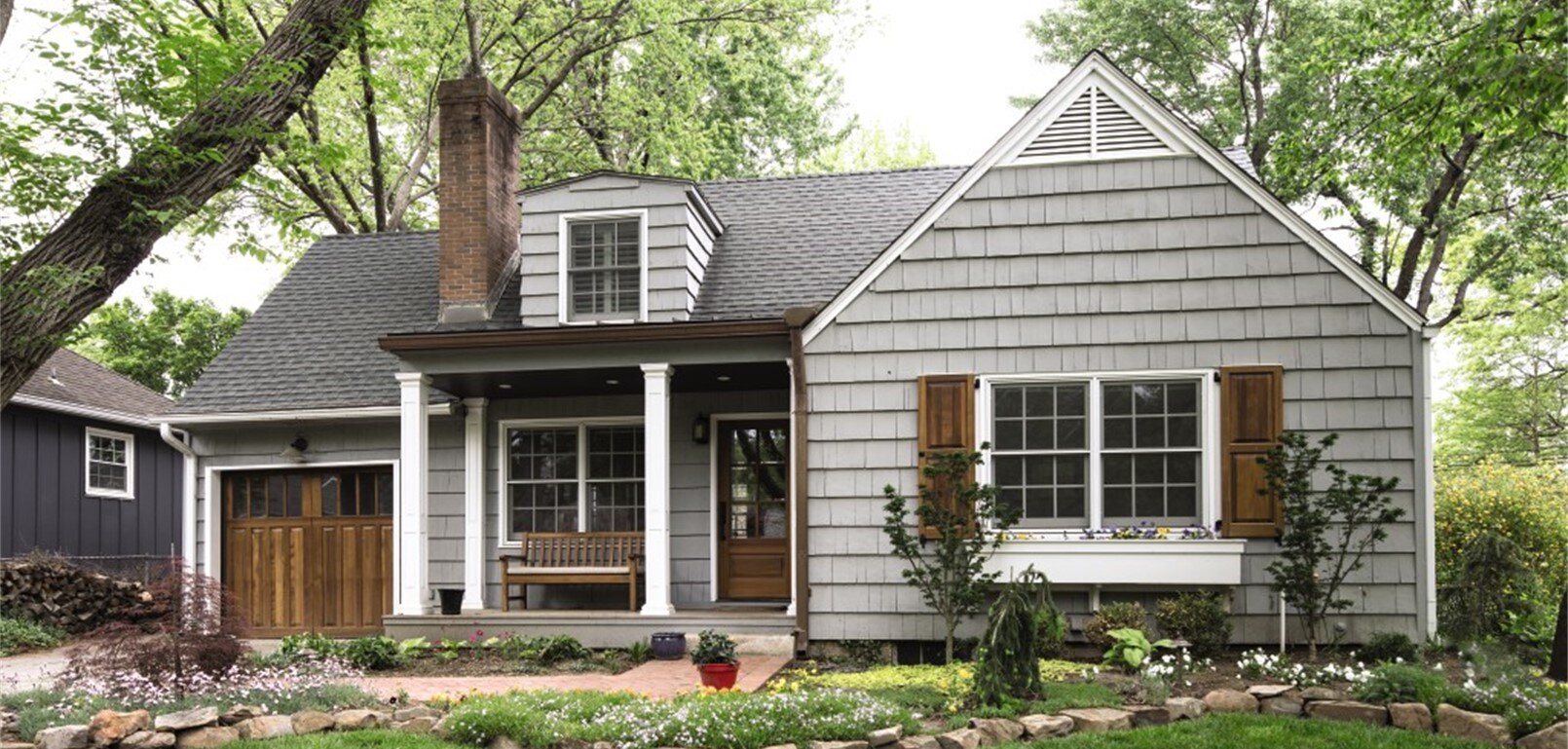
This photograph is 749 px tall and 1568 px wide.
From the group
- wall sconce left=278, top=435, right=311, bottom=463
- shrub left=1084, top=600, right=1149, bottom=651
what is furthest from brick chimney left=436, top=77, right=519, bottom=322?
shrub left=1084, top=600, right=1149, bottom=651

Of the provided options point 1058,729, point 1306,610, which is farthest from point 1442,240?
point 1058,729

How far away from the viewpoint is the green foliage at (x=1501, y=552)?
1047 centimetres

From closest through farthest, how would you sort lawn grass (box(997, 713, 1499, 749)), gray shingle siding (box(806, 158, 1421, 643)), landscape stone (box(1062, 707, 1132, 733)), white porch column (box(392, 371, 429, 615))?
lawn grass (box(997, 713, 1499, 749))
landscape stone (box(1062, 707, 1132, 733))
gray shingle siding (box(806, 158, 1421, 643))
white porch column (box(392, 371, 429, 615))

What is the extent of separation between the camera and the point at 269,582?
45.1 ft

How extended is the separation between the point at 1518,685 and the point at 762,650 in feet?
18.5

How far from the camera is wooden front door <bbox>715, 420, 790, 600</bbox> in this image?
41.6 feet

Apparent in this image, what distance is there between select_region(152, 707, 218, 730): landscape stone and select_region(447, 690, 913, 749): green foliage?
1412mm

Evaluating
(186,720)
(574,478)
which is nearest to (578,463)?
(574,478)

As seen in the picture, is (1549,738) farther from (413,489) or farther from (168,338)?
(168,338)

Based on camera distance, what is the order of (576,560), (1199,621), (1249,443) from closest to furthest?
(1199,621) → (1249,443) → (576,560)

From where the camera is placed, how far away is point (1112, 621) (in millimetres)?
9828

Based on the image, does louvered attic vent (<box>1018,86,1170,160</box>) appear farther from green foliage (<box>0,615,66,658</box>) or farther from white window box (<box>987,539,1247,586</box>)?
green foliage (<box>0,615,66,658</box>)

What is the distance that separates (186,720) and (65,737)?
24.9 inches

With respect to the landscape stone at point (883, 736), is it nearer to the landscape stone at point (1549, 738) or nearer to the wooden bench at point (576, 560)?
the landscape stone at point (1549, 738)
